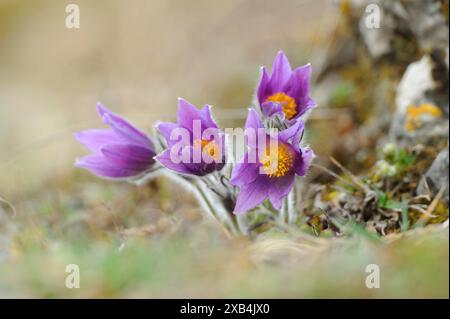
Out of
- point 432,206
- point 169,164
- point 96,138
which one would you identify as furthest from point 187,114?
point 432,206

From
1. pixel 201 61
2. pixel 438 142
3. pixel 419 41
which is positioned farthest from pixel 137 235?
pixel 201 61

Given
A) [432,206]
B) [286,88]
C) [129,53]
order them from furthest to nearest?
[129,53], [286,88], [432,206]

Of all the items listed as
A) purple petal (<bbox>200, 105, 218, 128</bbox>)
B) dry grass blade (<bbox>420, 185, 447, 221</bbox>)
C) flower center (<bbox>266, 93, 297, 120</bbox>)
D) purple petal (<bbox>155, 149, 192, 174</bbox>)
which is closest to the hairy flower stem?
purple petal (<bbox>155, 149, 192, 174</bbox>)

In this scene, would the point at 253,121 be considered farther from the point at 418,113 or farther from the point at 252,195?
the point at 418,113

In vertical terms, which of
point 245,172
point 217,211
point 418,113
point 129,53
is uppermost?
point 129,53

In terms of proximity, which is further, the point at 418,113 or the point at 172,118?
the point at 172,118

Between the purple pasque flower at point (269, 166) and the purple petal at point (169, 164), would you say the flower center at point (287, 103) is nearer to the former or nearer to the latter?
the purple pasque flower at point (269, 166)

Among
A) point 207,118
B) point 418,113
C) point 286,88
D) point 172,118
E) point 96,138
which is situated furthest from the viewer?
point 172,118
